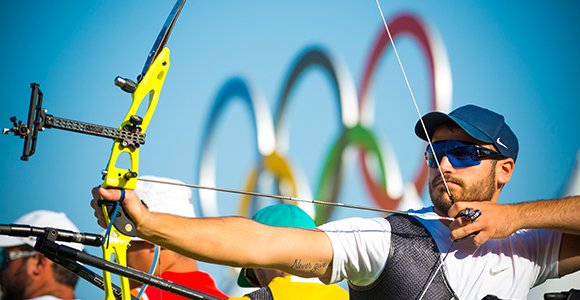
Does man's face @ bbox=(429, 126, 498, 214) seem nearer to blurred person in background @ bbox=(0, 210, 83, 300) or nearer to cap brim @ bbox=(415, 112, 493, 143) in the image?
cap brim @ bbox=(415, 112, 493, 143)

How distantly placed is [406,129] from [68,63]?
73.3 inches

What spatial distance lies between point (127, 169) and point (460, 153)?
1.03 m

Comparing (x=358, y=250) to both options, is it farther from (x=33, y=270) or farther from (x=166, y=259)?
(x=33, y=270)

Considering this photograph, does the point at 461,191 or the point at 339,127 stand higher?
the point at 339,127

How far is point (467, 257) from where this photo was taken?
2086 mm

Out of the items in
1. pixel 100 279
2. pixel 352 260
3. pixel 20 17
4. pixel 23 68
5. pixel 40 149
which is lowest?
pixel 100 279

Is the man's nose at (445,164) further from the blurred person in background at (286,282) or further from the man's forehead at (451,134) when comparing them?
the blurred person in background at (286,282)

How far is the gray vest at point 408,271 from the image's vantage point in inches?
77.7

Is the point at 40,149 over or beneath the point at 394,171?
beneath

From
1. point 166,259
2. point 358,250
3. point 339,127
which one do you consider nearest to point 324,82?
point 339,127

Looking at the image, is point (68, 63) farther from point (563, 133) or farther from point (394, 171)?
point (563, 133)

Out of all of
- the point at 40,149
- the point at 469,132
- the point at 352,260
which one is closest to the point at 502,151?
the point at 469,132

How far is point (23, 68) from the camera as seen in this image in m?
4.00

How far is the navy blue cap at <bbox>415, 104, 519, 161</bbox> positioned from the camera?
226cm
